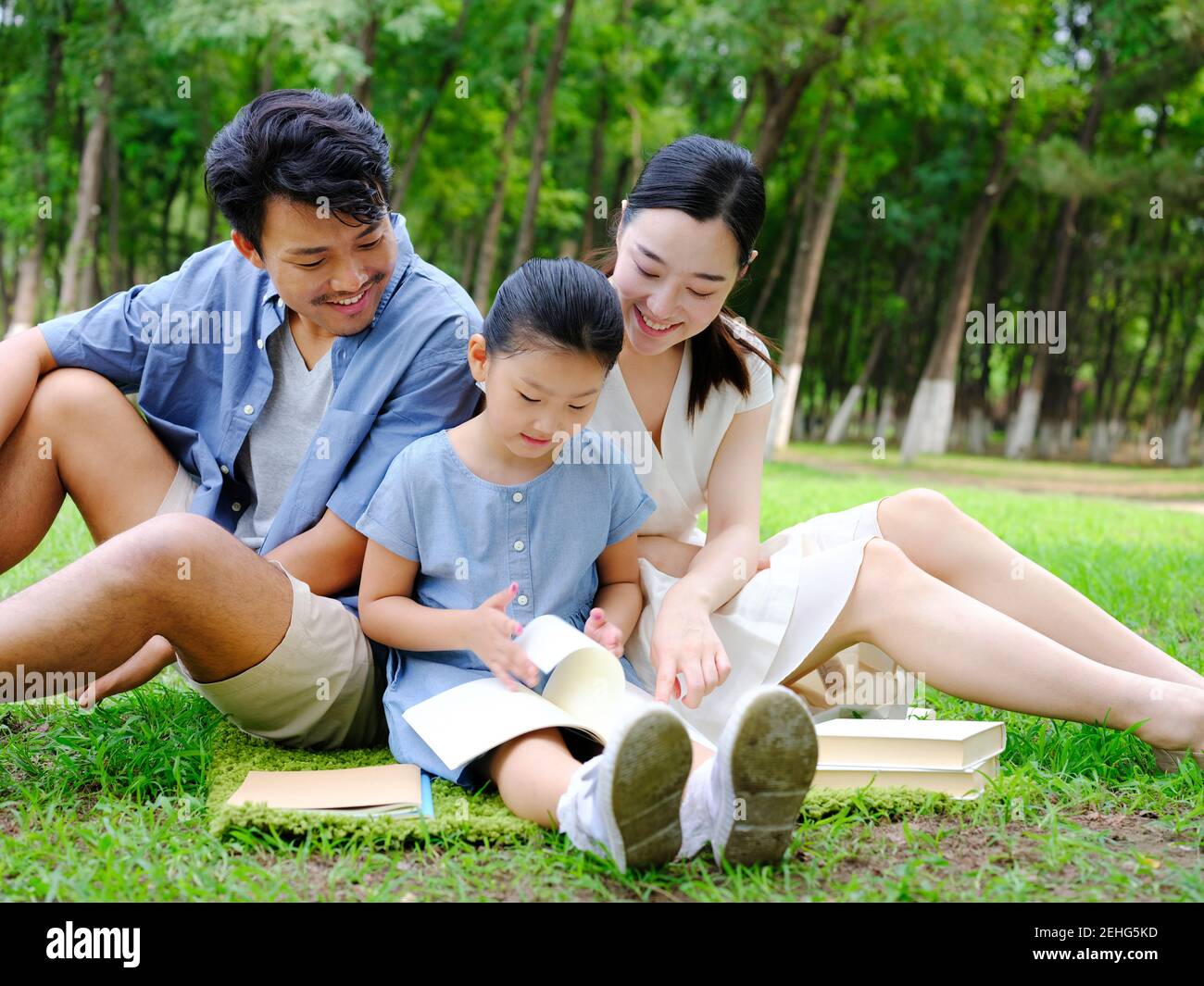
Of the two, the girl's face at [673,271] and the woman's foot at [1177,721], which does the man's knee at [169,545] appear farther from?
the woman's foot at [1177,721]

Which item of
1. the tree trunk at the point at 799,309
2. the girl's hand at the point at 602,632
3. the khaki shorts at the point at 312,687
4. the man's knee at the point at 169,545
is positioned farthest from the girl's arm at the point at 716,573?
the tree trunk at the point at 799,309

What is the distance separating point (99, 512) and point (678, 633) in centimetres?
147

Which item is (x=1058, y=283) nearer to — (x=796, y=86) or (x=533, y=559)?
(x=796, y=86)

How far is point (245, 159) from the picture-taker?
8.80 feet

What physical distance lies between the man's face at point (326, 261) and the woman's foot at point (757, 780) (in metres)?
1.38

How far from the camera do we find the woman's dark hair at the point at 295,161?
2.63 m

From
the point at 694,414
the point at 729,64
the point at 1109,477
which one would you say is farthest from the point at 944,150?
the point at 694,414

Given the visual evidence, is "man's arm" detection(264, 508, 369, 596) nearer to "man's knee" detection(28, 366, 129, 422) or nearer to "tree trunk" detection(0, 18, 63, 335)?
"man's knee" detection(28, 366, 129, 422)

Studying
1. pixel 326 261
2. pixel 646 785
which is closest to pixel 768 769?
pixel 646 785

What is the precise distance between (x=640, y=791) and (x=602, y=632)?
22.9 inches

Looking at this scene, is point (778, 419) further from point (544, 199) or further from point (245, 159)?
point (245, 159)

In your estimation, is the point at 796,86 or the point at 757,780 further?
the point at 796,86

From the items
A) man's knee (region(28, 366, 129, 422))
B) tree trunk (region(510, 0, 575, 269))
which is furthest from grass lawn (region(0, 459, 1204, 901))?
tree trunk (region(510, 0, 575, 269))

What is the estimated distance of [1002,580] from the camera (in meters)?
2.82
